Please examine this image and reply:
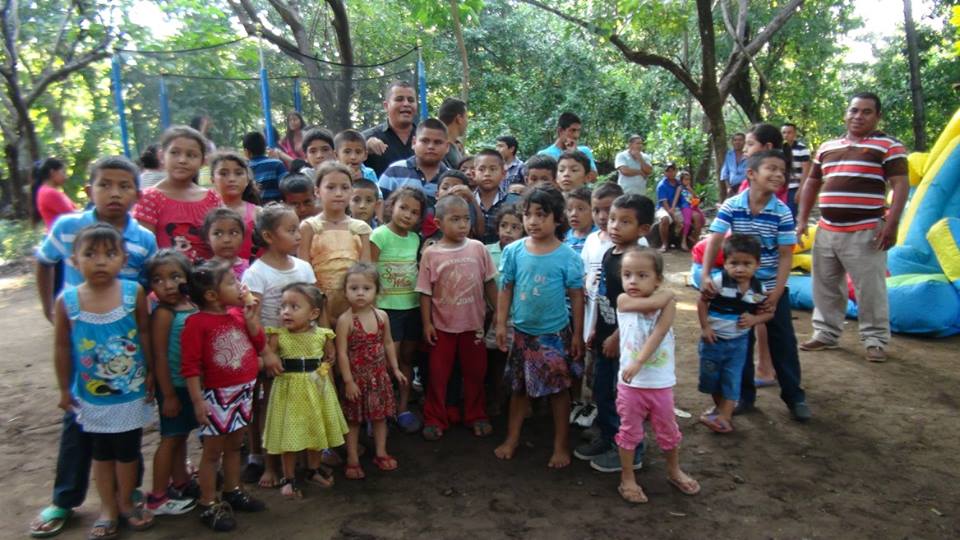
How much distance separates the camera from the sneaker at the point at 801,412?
368 centimetres

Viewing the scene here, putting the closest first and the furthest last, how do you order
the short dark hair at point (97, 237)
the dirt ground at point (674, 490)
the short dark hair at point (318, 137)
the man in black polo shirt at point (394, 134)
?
the short dark hair at point (97, 237), the dirt ground at point (674, 490), the short dark hair at point (318, 137), the man in black polo shirt at point (394, 134)

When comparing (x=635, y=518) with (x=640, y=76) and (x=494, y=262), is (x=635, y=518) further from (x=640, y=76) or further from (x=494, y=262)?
(x=640, y=76)

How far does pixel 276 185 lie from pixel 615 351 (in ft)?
8.78

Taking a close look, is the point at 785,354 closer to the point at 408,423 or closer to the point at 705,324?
the point at 705,324

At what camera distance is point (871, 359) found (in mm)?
4695

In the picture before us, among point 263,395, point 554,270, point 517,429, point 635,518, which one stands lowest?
point 635,518

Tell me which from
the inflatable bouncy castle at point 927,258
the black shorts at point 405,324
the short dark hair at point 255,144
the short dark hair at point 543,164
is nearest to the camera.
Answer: the black shorts at point 405,324

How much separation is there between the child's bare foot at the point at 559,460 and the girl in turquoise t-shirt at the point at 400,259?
85 centimetres

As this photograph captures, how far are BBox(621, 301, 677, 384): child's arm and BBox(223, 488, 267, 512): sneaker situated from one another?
67.1 inches

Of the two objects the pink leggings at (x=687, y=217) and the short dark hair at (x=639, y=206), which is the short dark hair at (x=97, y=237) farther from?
the pink leggings at (x=687, y=217)

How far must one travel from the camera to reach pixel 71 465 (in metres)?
2.68

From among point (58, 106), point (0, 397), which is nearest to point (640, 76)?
point (58, 106)

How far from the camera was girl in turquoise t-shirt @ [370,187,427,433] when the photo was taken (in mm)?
3455

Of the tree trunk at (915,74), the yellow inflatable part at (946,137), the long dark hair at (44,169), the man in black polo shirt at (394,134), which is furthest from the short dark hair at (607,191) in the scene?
the tree trunk at (915,74)
